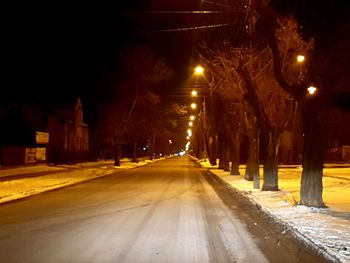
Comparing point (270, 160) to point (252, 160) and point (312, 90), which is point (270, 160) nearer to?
point (252, 160)

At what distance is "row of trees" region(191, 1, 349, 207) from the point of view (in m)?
16.4

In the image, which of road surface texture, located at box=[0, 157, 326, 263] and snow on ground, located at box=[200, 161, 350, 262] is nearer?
road surface texture, located at box=[0, 157, 326, 263]

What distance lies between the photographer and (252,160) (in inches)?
1212

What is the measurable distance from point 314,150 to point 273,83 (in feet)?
33.6

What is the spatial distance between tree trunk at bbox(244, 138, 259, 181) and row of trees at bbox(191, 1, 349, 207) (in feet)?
0.16

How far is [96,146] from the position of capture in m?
90.0

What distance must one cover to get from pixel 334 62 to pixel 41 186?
687 inches

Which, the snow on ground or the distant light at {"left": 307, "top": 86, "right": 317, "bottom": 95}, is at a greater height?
the distant light at {"left": 307, "top": 86, "right": 317, "bottom": 95}

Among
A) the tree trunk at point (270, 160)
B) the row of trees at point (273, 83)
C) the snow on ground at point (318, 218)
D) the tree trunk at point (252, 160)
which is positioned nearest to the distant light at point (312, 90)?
the row of trees at point (273, 83)

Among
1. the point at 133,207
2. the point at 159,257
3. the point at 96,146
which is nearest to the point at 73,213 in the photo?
the point at 133,207

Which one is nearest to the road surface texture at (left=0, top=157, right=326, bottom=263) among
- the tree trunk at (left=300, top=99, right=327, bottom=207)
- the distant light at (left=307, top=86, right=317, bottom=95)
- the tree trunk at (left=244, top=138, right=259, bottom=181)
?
the tree trunk at (left=300, top=99, right=327, bottom=207)

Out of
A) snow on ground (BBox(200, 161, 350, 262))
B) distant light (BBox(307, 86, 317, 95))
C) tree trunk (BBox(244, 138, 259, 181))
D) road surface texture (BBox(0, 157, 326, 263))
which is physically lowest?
road surface texture (BBox(0, 157, 326, 263))

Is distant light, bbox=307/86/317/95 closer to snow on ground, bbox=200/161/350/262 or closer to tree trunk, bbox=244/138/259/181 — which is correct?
snow on ground, bbox=200/161/350/262

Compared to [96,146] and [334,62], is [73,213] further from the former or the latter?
[96,146]
